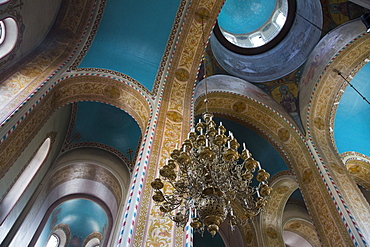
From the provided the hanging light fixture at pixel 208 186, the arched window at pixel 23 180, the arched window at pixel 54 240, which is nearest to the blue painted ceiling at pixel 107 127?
the arched window at pixel 23 180

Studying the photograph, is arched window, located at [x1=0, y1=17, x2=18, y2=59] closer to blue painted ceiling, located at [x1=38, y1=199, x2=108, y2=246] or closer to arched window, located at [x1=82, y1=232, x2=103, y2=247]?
blue painted ceiling, located at [x1=38, y1=199, x2=108, y2=246]

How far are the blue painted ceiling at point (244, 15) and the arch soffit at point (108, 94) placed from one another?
5667 mm

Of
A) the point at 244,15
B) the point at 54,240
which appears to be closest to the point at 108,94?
the point at 244,15

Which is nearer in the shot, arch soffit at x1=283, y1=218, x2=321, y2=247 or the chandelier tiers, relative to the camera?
the chandelier tiers

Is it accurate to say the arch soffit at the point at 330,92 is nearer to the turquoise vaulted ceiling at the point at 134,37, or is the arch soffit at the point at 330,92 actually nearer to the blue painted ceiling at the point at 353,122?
the blue painted ceiling at the point at 353,122

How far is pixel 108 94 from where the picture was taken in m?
6.57

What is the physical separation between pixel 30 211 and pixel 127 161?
2788 mm

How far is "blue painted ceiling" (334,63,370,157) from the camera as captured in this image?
27.2 feet

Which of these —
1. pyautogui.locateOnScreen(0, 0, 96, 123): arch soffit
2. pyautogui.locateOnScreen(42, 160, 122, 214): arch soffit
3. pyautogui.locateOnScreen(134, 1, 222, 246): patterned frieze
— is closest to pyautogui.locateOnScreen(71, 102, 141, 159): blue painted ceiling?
pyautogui.locateOnScreen(42, 160, 122, 214): arch soffit

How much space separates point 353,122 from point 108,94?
7.48 m

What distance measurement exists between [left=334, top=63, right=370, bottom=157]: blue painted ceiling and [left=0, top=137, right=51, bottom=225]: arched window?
8.31 meters

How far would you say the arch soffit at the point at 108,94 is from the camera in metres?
6.14

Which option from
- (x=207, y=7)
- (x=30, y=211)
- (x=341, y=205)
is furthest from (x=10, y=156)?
(x=341, y=205)

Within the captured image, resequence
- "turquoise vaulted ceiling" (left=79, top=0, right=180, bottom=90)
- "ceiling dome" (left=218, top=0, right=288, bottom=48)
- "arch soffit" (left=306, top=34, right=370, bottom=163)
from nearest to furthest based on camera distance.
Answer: "turquoise vaulted ceiling" (left=79, top=0, right=180, bottom=90), "arch soffit" (left=306, top=34, right=370, bottom=163), "ceiling dome" (left=218, top=0, right=288, bottom=48)
